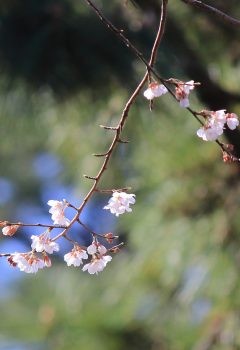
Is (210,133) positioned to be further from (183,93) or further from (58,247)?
(58,247)

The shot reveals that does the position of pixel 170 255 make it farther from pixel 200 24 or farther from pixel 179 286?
pixel 200 24

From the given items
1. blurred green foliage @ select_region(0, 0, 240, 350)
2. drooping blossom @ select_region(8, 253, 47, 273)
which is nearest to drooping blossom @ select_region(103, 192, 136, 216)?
drooping blossom @ select_region(8, 253, 47, 273)

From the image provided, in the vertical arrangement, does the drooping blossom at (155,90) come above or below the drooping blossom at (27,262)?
above

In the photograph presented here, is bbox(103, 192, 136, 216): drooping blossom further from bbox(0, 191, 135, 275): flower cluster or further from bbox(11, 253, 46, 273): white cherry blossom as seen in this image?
bbox(11, 253, 46, 273): white cherry blossom

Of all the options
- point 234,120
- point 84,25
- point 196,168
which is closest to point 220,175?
point 196,168

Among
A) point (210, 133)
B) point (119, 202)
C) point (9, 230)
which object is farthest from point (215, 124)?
point (9, 230)

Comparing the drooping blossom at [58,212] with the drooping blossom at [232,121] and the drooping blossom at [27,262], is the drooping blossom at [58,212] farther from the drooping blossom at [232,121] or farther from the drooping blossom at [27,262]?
the drooping blossom at [232,121]

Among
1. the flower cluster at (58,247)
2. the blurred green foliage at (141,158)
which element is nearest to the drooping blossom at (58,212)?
the flower cluster at (58,247)
